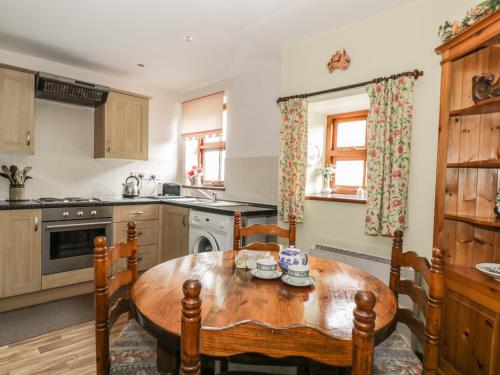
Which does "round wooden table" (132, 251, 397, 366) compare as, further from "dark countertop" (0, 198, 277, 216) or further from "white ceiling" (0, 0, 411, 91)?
"white ceiling" (0, 0, 411, 91)

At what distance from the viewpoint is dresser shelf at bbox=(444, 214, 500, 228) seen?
157 centimetres

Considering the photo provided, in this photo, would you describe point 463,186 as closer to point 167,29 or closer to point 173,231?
point 167,29

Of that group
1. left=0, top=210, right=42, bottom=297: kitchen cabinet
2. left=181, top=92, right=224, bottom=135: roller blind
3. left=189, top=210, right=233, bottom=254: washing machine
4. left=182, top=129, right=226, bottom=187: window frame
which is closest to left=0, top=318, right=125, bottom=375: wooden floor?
left=0, top=210, right=42, bottom=297: kitchen cabinet

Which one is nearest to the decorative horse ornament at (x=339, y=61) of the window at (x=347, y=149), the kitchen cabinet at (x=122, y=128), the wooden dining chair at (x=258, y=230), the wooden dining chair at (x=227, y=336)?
the window at (x=347, y=149)

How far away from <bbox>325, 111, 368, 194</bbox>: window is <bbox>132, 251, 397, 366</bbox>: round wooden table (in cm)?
149

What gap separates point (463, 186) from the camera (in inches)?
72.9

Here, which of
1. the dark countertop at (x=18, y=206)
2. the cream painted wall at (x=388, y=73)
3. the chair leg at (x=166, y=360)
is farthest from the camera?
the dark countertop at (x=18, y=206)

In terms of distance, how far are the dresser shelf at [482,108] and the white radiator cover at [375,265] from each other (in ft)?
3.36

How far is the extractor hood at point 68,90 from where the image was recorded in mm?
3008

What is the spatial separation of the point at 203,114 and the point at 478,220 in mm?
3347

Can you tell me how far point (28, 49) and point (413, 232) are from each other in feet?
12.6

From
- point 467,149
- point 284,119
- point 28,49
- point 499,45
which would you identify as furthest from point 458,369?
point 28,49

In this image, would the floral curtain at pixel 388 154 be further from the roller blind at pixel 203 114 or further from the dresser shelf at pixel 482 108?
the roller blind at pixel 203 114

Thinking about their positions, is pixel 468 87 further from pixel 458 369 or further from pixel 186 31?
pixel 186 31
